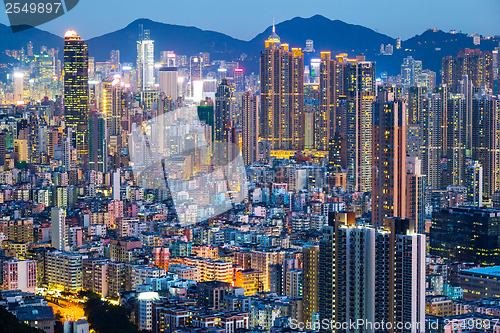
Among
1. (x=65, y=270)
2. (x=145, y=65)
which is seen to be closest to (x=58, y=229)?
(x=65, y=270)

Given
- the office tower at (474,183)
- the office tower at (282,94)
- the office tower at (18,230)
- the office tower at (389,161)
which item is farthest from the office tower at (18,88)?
the office tower at (389,161)

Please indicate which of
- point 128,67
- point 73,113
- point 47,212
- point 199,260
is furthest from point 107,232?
point 128,67

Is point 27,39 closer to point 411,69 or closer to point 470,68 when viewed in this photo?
point 411,69

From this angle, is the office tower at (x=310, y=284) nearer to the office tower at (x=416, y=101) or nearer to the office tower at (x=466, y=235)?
the office tower at (x=466, y=235)

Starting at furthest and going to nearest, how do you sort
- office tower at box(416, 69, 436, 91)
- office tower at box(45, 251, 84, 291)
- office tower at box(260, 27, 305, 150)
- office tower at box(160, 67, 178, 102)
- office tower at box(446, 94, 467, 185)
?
office tower at box(260, 27, 305, 150), office tower at box(160, 67, 178, 102), office tower at box(416, 69, 436, 91), office tower at box(446, 94, 467, 185), office tower at box(45, 251, 84, 291)

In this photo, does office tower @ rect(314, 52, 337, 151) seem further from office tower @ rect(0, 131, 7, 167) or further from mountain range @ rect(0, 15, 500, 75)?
office tower @ rect(0, 131, 7, 167)

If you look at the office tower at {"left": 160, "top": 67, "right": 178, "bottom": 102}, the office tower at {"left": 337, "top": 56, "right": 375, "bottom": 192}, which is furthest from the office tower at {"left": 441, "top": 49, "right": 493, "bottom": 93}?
the office tower at {"left": 160, "top": 67, "right": 178, "bottom": 102}
